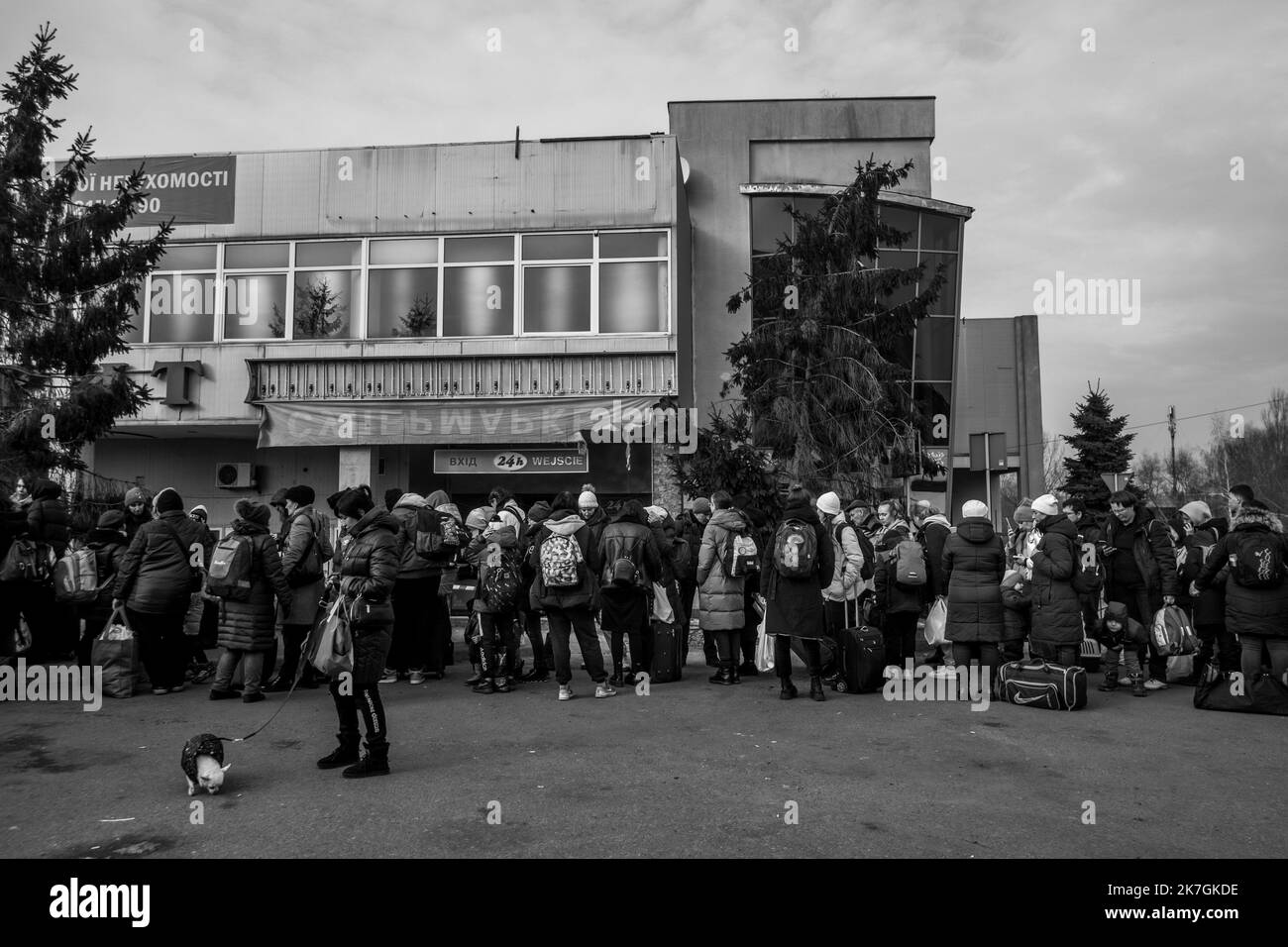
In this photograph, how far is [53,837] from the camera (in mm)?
4719

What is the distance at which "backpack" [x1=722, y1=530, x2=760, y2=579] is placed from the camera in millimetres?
9234

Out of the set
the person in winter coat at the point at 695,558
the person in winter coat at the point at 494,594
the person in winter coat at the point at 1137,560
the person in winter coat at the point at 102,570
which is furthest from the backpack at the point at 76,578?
the person in winter coat at the point at 1137,560

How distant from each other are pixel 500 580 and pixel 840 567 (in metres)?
3.35

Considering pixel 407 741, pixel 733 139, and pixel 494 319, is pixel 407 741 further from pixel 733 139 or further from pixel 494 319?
pixel 733 139

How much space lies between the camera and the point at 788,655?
860 centimetres

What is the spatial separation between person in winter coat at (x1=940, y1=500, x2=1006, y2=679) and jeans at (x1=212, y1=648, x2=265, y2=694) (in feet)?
20.6

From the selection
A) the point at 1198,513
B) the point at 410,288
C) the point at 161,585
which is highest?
the point at 410,288

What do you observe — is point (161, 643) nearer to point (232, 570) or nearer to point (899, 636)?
point (232, 570)

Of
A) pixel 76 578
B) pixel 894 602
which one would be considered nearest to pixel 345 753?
pixel 76 578

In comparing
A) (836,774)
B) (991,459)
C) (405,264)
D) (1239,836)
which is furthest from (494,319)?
(1239,836)

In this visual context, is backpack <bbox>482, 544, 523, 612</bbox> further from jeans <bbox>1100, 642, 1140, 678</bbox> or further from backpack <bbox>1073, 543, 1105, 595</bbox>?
jeans <bbox>1100, 642, 1140, 678</bbox>

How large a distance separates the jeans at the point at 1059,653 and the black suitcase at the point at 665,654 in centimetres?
347

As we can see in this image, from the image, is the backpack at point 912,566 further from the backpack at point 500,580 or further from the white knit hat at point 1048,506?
the backpack at point 500,580

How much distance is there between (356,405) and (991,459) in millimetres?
11380
